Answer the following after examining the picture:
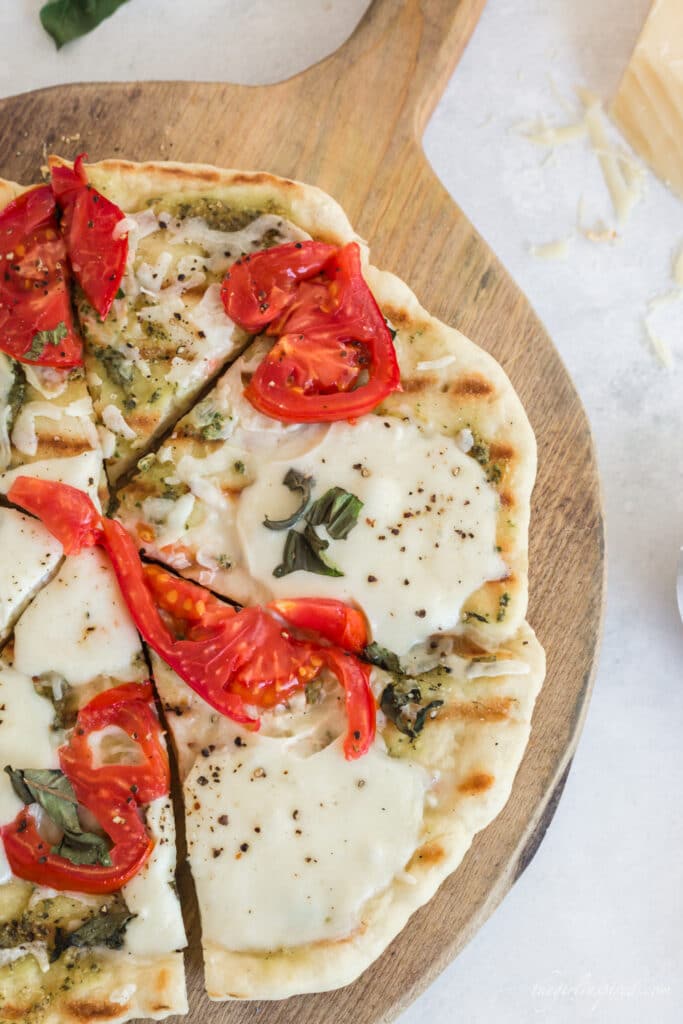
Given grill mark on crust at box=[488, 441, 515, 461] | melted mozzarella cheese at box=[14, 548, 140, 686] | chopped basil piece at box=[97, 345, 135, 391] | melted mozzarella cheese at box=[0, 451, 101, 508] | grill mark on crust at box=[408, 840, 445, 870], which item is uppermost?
chopped basil piece at box=[97, 345, 135, 391]

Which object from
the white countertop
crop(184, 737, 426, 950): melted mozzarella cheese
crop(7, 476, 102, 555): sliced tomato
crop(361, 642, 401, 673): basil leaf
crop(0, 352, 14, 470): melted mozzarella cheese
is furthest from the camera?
the white countertop

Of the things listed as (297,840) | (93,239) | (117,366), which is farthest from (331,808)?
(93,239)

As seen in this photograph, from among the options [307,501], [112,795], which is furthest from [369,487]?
[112,795]

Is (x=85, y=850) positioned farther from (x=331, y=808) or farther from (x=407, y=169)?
(x=407, y=169)

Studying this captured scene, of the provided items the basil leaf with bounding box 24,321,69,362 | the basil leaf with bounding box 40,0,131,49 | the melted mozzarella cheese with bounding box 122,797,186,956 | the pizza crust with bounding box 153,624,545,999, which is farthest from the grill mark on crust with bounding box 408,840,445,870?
the basil leaf with bounding box 40,0,131,49

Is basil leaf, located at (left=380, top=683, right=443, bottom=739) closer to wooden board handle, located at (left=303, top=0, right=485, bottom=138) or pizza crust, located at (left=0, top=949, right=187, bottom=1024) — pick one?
pizza crust, located at (left=0, top=949, right=187, bottom=1024)
